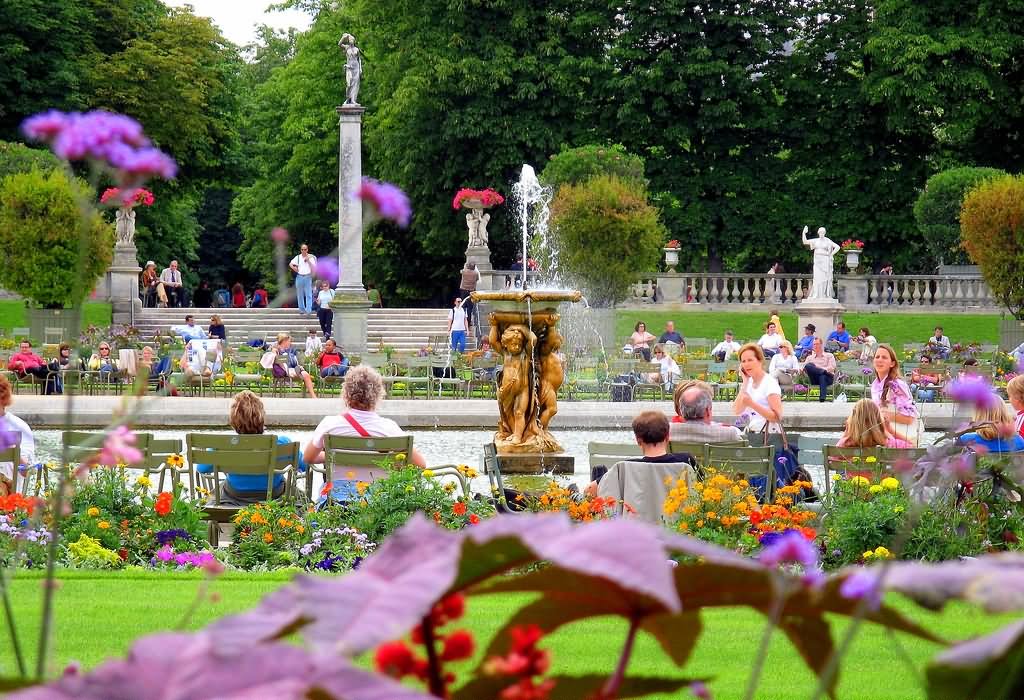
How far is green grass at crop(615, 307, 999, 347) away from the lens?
35.1m

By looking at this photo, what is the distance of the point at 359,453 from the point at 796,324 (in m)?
28.7

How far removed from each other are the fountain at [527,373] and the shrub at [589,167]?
23.8m

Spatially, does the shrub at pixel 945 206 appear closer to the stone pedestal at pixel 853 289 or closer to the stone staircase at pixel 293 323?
the stone pedestal at pixel 853 289

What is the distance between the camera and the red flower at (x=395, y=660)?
1107mm

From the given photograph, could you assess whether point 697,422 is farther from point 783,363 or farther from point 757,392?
point 783,363

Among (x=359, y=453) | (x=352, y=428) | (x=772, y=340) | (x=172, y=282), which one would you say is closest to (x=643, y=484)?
(x=359, y=453)

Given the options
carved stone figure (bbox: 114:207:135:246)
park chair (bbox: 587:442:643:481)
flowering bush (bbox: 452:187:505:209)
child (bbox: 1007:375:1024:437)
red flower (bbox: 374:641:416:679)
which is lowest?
park chair (bbox: 587:442:643:481)

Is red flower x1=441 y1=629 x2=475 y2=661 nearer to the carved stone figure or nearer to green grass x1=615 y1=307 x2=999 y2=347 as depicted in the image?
green grass x1=615 y1=307 x2=999 y2=347

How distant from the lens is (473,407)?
17375 millimetres

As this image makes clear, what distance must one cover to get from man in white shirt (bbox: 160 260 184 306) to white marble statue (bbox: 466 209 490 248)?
24.9ft

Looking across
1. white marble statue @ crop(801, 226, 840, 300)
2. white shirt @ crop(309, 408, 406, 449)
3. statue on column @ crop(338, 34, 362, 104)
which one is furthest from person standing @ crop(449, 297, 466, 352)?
white shirt @ crop(309, 408, 406, 449)

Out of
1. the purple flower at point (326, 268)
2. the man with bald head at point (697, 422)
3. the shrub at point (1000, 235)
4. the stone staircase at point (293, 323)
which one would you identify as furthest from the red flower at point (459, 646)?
the stone staircase at point (293, 323)

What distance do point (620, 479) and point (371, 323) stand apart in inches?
1144

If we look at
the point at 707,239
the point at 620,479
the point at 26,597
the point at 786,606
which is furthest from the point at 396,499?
the point at 707,239
